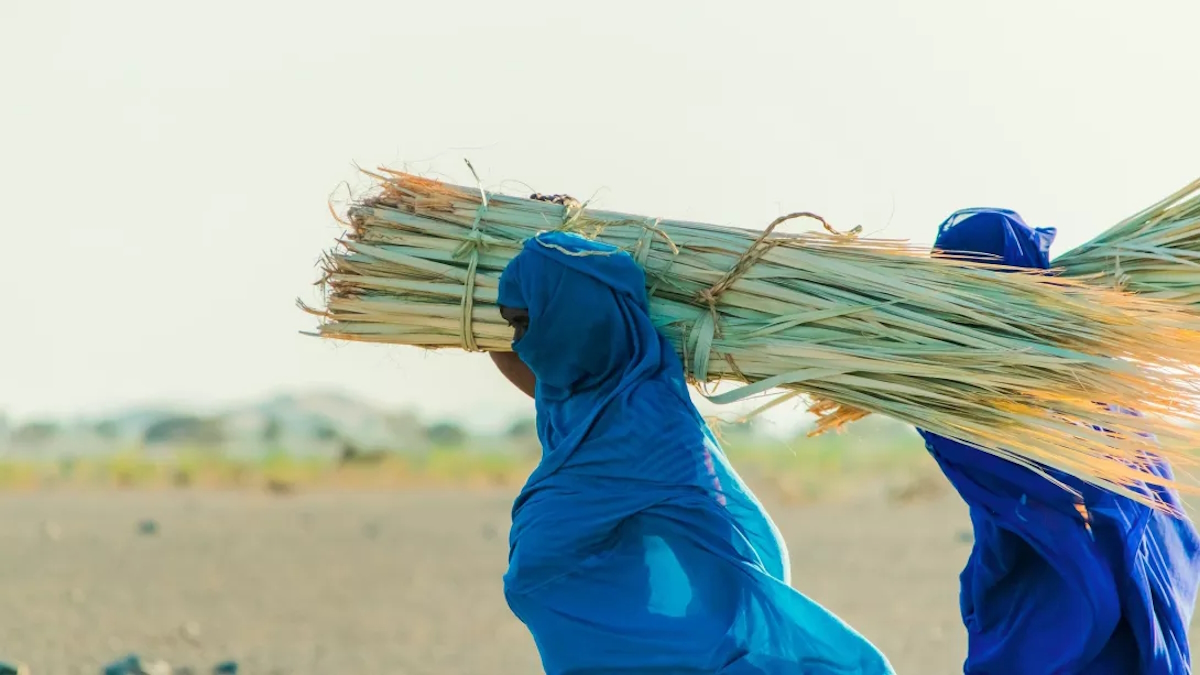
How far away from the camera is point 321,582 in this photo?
10414mm

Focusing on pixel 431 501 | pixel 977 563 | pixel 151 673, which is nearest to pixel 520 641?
pixel 151 673

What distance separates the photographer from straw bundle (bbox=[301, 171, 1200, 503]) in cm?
333

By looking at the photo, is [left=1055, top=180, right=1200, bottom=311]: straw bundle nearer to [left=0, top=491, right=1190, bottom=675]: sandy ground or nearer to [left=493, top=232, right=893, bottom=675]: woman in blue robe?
[left=493, top=232, right=893, bottom=675]: woman in blue robe

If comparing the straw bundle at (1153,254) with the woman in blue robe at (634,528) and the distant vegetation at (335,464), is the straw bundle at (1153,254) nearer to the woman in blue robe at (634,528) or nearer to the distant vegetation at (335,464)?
the woman in blue robe at (634,528)

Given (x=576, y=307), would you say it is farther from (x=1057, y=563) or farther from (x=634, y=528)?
(x=1057, y=563)

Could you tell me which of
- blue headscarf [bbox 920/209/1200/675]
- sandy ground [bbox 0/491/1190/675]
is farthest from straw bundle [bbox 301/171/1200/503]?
sandy ground [bbox 0/491/1190/675]

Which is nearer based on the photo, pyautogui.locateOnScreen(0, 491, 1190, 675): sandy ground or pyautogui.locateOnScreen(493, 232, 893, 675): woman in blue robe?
pyautogui.locateOnScreen(493, 232, 893, 675): woman in blue robe

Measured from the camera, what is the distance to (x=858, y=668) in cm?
325

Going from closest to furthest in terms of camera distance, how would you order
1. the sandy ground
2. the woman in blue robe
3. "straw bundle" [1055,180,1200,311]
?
the woman in blue robe, "straw bundle" [1055,180,1200,311], the sandy ground

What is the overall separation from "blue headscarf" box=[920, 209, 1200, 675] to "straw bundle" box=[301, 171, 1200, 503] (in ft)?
0.40

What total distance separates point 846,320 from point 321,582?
A: 24.5 ft

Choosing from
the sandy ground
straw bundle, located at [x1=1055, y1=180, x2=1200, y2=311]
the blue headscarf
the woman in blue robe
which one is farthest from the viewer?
the sandy ground

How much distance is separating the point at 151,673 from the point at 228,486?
11231 millimetres

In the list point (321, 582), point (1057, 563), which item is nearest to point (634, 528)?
point (1057, 563)
